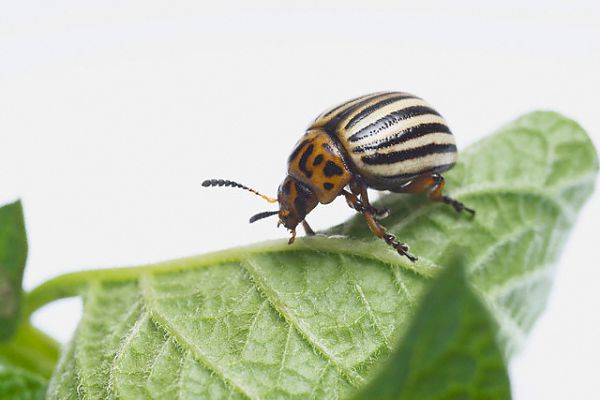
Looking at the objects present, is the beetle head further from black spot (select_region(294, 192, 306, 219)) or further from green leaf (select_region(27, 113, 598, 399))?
green leaf (select_region(27, 113, 598, 399))

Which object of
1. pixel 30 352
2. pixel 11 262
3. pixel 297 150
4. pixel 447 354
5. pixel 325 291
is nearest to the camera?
pixel 447 354

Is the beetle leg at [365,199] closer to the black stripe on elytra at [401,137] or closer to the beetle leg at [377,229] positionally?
the beetle leg at [377,229]

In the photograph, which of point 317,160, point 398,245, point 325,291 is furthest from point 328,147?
point 325,291

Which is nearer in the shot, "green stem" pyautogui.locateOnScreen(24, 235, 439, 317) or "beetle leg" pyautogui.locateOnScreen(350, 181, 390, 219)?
"green stem" pyautogui.locateOnScreen(24, 235, 439, 317)

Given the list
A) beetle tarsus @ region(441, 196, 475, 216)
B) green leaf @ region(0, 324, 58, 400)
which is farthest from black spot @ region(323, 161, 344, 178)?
green leaf @ region(0, 324, 58, 400)

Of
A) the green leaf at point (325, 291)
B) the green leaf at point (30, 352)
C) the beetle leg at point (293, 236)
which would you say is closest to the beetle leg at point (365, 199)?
the green leaf at point (325, 291)

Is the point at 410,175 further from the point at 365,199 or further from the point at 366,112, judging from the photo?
the point at 366,112
